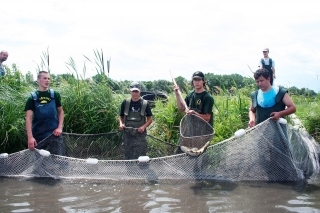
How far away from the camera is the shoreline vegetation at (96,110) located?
618 centimetres

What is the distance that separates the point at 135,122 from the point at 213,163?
1264mm

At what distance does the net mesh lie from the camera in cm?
486

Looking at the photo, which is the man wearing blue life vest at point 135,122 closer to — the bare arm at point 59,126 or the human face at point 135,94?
the human face at point 135,94

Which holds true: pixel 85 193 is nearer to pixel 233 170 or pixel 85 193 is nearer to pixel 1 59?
pixel 233 170

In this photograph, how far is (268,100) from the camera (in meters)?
4.84

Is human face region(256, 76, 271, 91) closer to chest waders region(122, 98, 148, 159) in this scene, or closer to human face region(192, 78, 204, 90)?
human face region(192, 78, 204, 90)

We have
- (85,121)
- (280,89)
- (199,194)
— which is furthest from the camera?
(85,121)

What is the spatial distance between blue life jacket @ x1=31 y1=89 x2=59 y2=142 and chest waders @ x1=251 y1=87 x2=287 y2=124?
9.00ft

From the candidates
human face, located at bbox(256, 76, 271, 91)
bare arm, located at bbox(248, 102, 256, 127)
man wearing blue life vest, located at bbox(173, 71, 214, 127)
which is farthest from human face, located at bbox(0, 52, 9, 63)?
human face, located at bbox(256, 76, 271, 91)

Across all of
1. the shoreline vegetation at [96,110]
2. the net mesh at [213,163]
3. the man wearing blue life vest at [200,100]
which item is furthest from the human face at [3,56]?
the man wearing blue life vest at [200,100]

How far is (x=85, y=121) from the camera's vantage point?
21.4 ft

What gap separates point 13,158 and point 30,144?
0.42m

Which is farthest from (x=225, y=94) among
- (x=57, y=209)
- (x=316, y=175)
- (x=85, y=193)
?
(x=57, y=209)

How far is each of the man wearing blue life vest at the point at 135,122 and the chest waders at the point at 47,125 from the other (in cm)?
92
